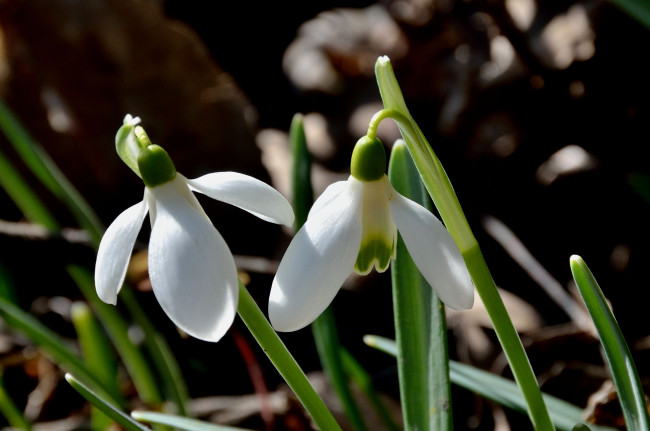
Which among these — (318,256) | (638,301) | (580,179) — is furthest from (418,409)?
(580,179)

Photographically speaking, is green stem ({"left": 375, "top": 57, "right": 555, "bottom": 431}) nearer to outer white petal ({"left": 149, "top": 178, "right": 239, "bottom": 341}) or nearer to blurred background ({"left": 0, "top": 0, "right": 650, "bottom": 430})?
outer white petal ({"left": 149, "top": 178, "right": 239, "bottom": 341})

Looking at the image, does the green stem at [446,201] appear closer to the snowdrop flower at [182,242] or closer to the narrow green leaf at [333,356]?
the snowdrop flower at [182,242]

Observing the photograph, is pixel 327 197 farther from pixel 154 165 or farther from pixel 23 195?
pixel 23 195

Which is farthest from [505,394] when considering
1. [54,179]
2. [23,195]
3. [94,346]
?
[23,195]

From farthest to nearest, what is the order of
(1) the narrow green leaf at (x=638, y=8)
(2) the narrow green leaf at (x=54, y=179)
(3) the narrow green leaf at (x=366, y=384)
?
(2) the narrow green leaf at (x=54, y=179)
(3) the narrow green leaf at (x=366, y=384)
(1) the narrow green leaf at (x=638, y=8)

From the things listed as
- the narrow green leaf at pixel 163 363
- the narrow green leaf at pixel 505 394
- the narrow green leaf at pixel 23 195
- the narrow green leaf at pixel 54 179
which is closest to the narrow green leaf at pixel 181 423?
the narrow green leaf at pixel 505 394
